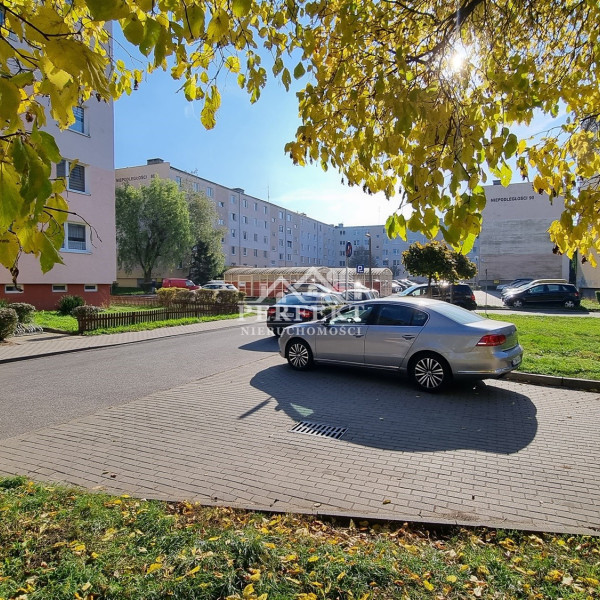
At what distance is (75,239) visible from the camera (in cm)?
2178

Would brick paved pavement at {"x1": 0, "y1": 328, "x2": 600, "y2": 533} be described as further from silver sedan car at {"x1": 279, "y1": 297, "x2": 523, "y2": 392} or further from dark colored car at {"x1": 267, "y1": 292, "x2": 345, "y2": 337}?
dark colored car at {"x1": 267, "y1": 292, "x2": 345, "y2": 337}

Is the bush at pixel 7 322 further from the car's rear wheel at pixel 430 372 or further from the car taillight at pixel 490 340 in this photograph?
the car taillight at pixel 490 340

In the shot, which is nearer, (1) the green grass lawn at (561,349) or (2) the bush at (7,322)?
A: (1) the green grass lawn at (561,349)

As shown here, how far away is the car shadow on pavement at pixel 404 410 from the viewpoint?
5.08 meters

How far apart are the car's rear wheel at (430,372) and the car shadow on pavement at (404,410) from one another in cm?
17

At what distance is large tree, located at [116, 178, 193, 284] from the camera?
148 feet

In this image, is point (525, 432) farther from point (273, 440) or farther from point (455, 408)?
point (273, 440)

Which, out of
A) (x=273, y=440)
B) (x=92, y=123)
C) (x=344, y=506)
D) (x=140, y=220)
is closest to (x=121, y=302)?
(x=92, y=123)

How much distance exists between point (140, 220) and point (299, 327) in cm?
4156

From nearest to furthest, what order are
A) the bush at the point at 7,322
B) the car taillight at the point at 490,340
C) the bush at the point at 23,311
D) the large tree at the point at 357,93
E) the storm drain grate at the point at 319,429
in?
1. the large tree at the point at 357,93
2. the storm drain grate at the point at 319,429
3. the car taillight at the point at 490,340
4. the bush at the point at 7,322
5. the bush at the point at 23,311

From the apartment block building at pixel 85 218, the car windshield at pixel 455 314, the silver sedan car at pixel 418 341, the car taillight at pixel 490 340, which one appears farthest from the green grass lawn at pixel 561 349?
the apartment block building at pixel 85 218

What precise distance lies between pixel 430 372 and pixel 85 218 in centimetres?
2075

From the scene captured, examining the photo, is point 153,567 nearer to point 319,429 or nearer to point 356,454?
point 356,454

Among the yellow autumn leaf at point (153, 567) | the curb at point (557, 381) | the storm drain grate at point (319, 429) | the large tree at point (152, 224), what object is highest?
the large tree at point (152, 224)
